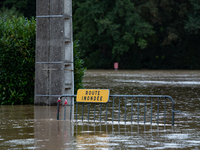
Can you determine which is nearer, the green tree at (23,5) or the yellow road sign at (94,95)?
the yellow road sign at (94,95)

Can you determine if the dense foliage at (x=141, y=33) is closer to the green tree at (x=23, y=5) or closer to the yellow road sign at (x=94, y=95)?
the green tree at (x=23, y=5)

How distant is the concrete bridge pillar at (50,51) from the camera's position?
1612cm

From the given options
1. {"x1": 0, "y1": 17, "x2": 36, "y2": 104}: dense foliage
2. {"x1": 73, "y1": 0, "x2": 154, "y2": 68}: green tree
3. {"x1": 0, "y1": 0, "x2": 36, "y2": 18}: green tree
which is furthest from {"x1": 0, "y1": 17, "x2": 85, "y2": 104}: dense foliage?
{"x1": 0, "y1": 0, "x2": 36, "y2": 18}: green tree

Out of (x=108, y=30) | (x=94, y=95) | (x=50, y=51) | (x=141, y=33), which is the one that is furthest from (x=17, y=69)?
(x=108, y=30)

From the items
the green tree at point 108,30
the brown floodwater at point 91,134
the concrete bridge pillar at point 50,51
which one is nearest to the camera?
the brown floodwater at point 91,134

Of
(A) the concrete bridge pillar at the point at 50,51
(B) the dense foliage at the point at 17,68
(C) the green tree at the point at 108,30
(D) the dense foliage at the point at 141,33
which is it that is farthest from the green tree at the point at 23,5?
(A) the concrete bridge pillar at the point at 50,51

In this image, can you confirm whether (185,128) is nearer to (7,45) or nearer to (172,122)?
(172,122)

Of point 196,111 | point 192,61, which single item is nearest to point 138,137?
point 196,111

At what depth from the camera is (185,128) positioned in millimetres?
10805

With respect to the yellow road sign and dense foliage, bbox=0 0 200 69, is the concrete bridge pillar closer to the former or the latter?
the yellow road sign

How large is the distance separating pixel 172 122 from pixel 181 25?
58771 mm

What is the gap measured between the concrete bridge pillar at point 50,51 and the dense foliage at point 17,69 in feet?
2.34

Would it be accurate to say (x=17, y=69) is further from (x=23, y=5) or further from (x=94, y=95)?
(x=23, y=5)

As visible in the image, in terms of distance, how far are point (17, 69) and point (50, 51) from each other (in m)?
1.43
